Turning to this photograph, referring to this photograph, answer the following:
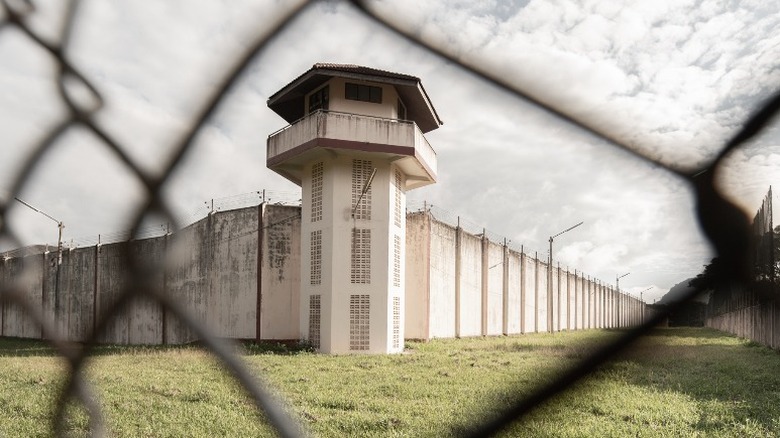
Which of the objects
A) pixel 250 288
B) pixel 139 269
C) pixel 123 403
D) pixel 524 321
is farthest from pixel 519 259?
pixel 139 269

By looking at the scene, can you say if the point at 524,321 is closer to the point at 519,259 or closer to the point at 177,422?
the point at 519,259

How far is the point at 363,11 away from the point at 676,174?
16.5 inches

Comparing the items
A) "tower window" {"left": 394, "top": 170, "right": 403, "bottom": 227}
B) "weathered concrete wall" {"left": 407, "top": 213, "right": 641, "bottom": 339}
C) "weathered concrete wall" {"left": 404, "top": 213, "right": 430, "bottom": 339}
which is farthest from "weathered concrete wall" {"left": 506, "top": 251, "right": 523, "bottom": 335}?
"tower window" {"left": 394, "top": 170, "right": 403, "bottom": 227}

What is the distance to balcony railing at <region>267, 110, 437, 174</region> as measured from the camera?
1421cm

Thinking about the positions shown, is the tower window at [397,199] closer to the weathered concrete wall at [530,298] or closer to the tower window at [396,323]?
the tower window at [396,323]

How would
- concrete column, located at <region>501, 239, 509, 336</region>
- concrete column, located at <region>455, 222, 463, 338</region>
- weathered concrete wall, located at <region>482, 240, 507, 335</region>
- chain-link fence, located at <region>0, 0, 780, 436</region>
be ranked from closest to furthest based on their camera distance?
chain-link fence, located at <region>0, 0, 780, 436</region> → concrete column, located at <region>455, 222, 463, 338</region> → weathered concrete wall, located at <region>482, 240, 507, 335</region> → concrete column, located at <region>501, 239, 509, 336</region>

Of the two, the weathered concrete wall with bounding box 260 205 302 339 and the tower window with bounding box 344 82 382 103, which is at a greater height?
the tower window with bounding box 344 82 382 103

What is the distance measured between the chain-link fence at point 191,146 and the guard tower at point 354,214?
13571mm

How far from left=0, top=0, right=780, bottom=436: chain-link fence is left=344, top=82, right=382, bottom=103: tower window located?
1407 centimetres

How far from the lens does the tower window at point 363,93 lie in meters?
14.8

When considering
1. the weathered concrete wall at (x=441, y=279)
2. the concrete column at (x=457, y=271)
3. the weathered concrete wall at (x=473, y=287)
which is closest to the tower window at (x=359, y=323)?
the weathered concrete wall at (x=473, y=287)

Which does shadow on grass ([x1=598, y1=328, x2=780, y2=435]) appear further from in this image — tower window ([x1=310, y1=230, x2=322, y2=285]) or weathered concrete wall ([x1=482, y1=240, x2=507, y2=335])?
weathered concrete wall ([x1=482, y1=240, x2=507, y2=335])

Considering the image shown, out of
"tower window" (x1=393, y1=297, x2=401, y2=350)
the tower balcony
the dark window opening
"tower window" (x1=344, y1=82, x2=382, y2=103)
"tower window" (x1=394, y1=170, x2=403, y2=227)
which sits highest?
"tower window" (x1=344, y1=82, x2=382, y2=103)

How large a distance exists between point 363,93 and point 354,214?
9.84 ft
